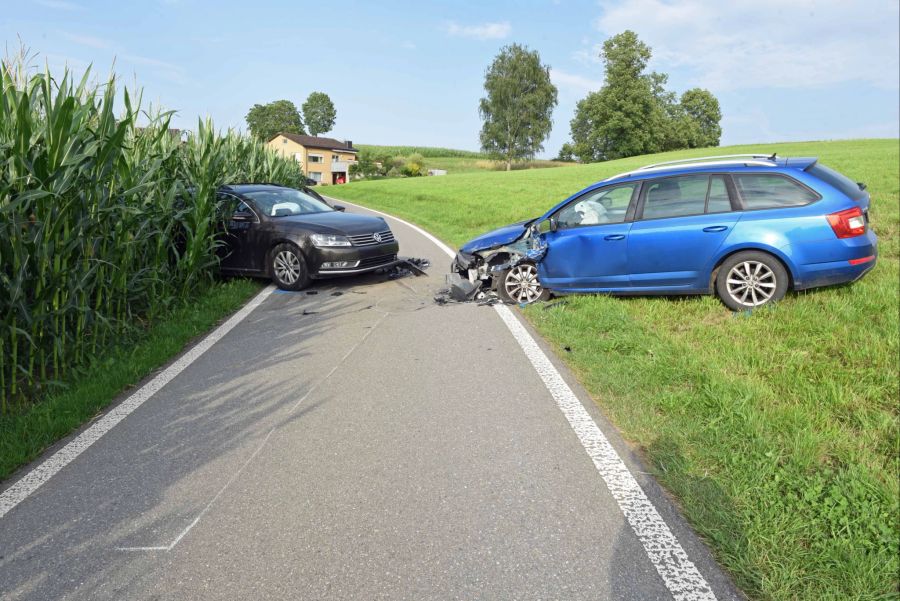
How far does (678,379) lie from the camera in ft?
15.9

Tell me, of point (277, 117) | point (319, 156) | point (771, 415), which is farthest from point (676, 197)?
point (277, 117)

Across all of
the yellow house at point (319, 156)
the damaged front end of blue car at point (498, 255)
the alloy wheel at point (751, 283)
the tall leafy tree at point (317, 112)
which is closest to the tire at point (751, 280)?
the alloy wheel at point (751, 283)

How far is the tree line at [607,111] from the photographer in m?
76.9

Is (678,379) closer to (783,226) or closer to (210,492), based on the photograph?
(783,226)

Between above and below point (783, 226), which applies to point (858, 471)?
below

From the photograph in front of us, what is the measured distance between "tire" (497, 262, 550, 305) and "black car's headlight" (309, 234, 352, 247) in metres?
2.55

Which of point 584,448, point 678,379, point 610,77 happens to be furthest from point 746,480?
point 610,77

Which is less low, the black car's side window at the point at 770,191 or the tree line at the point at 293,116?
the tree line at the point at 293,116

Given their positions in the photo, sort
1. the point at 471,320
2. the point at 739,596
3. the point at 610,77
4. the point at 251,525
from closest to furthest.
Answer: the point at 739,596 < the point at 251,525 < the point at 471,320 < the point at 610,77

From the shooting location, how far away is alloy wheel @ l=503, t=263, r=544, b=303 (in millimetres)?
8094

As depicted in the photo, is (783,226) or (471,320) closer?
(783,226)

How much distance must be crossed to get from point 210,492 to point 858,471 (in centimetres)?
352

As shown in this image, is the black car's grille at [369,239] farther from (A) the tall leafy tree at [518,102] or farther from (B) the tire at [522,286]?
(A) the tall leafy tree at [518,102]

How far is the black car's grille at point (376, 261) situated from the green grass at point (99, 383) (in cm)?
203
